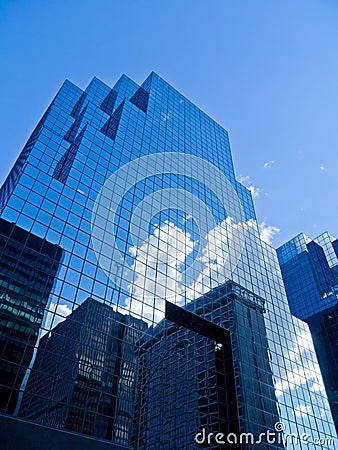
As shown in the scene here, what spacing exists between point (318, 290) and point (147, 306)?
87258 mm

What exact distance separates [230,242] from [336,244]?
8933 centimetres

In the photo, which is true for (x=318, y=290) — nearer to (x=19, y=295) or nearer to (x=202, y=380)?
(x=202, y=380)

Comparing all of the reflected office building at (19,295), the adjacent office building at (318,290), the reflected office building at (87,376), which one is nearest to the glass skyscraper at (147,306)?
the reflected office building at (87,376)

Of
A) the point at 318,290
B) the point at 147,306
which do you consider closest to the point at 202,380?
the point at 147,306

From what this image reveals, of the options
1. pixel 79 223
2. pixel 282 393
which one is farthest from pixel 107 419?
pixel 282 393

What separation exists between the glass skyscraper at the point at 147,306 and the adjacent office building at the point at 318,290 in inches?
2186

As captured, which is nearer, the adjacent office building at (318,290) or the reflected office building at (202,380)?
the reflected office building at (202,380)

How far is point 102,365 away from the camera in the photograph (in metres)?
27.7

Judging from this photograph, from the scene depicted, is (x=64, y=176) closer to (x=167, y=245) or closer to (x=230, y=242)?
(x=167, y=245)

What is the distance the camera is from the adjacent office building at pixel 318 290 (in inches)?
3714

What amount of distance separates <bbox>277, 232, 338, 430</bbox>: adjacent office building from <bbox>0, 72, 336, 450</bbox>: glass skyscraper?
2186 inches

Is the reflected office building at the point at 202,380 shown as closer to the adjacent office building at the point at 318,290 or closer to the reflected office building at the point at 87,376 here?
the reflected office building at the point at 87,376

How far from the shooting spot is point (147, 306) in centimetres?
3394

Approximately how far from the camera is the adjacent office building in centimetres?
9433
